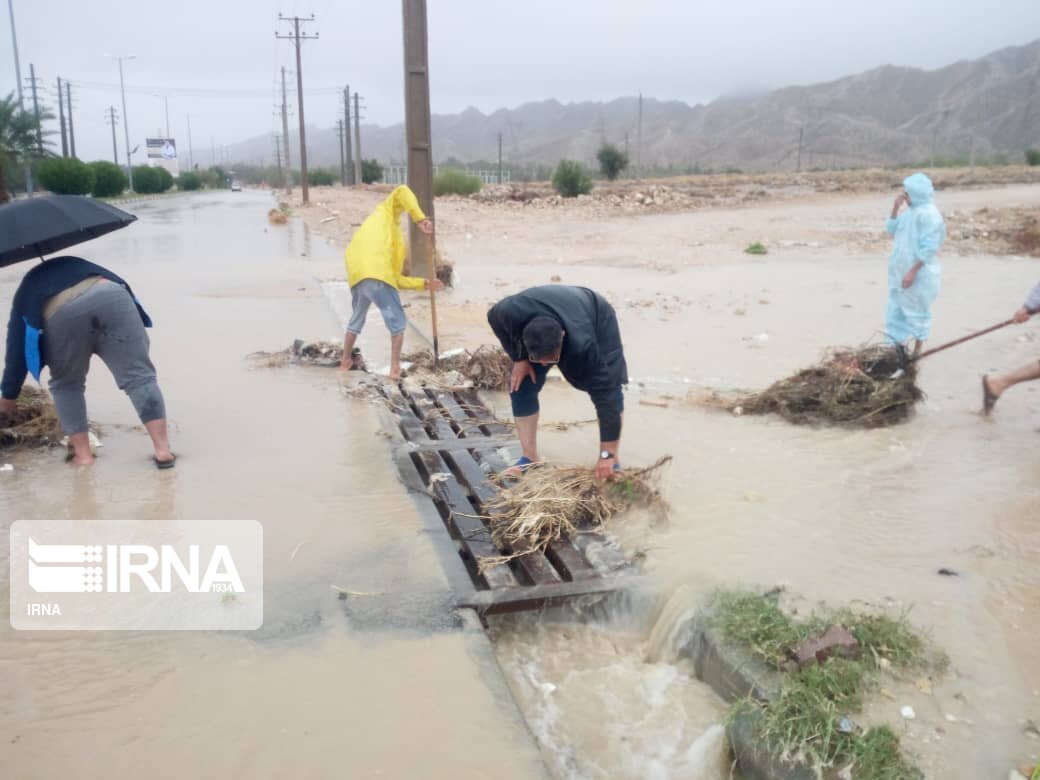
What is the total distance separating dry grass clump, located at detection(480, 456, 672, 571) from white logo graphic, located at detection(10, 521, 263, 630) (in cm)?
104

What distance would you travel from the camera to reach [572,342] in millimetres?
3908

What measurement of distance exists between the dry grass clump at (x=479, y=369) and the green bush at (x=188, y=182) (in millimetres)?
75743

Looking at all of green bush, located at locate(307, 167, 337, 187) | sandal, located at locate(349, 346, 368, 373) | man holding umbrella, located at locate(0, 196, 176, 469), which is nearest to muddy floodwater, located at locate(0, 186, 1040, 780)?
sandal, located at locate(349, 346, 368, 373)

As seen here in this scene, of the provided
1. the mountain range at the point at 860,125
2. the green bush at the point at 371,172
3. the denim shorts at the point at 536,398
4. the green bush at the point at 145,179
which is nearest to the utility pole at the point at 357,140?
the green bush at the point at 371,172

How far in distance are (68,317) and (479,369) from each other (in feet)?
9.88

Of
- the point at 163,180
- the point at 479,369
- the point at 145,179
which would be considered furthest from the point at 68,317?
the point at 163,180

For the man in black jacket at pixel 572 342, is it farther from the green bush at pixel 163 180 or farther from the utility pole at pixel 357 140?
the green bush at pixel 163 180

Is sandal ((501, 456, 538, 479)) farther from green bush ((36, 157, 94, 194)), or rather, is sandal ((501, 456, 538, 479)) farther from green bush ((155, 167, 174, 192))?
green bush ((155, 167, 174, 192))

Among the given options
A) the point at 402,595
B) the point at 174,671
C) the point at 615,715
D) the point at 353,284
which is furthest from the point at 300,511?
the point at 353,284

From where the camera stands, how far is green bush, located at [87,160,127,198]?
41375mm

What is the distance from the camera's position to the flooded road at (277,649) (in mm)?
2488

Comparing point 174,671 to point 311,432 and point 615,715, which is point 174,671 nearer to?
point 615,715

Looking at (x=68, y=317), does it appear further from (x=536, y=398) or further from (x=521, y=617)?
(x=521, y=617)

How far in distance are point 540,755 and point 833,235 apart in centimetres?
1705
